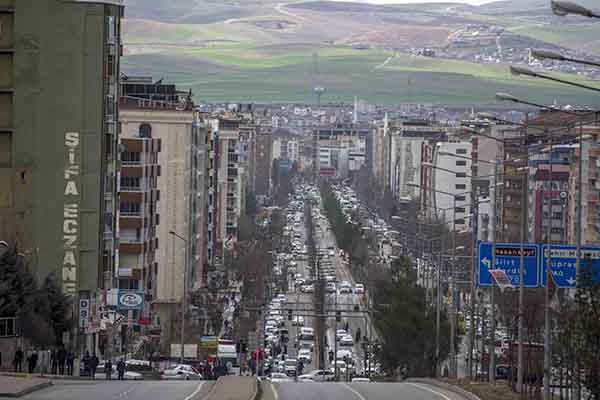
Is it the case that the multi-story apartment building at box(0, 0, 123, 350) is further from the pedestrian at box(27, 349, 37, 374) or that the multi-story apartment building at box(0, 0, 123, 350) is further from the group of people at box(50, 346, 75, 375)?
the pedestrian at box(27, 349, 37, 374)

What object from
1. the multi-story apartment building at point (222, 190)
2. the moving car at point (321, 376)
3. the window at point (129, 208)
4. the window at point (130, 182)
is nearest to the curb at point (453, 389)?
the moving car at point (321, 376)

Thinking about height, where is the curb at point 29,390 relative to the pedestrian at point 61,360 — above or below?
above

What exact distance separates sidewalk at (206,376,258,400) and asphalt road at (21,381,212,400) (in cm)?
28

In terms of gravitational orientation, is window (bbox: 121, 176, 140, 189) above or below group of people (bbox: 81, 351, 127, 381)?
above

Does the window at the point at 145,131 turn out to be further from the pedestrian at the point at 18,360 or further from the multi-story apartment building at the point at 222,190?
the pedestrian at the point at 18,360

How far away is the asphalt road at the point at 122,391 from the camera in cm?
2975

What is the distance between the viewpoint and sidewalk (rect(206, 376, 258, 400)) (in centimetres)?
2956

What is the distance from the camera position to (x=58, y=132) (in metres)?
53.8

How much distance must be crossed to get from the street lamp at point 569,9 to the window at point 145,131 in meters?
59.1

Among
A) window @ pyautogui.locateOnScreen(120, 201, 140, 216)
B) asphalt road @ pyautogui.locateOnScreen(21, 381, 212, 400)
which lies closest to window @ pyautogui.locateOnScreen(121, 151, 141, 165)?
window @ pyautogui.locateOnScreen(120, 201, 140, 216)

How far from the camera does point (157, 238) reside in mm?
78625

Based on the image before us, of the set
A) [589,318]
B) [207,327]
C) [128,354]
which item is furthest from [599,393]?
[207,327]

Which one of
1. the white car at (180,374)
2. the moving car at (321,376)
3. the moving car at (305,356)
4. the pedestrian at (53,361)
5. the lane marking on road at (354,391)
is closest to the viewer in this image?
the lane marking on road at (354,391)

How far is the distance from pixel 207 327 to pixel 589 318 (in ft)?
172
